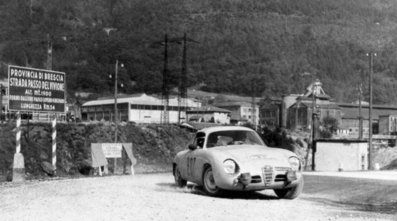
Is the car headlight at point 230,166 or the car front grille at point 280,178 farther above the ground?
the car headlight at point 230,166

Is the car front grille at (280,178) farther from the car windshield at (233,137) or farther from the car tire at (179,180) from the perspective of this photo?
the car tire at (179,180)

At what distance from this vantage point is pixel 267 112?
563ft

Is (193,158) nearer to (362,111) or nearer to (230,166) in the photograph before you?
(230,166)

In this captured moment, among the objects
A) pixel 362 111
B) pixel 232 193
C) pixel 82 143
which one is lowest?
pixel 82 143

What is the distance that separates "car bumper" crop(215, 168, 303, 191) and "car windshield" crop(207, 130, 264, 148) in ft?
5.61

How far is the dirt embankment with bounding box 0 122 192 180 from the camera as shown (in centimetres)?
7256

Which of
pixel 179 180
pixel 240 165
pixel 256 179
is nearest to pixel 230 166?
pixel 240 165

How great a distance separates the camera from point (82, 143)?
83.8m

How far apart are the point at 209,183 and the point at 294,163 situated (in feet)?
6.25

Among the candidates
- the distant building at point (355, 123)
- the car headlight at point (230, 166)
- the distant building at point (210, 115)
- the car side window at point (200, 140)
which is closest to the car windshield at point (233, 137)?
the car side window at point (200, 140)

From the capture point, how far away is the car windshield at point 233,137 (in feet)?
45.2

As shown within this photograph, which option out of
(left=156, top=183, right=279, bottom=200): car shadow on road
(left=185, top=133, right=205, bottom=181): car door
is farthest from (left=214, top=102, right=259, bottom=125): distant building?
(left=185, top=133, right=205, bottom=181): car door

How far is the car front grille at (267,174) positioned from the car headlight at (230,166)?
60 cm

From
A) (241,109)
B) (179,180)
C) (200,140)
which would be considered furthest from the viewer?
(241,109)
